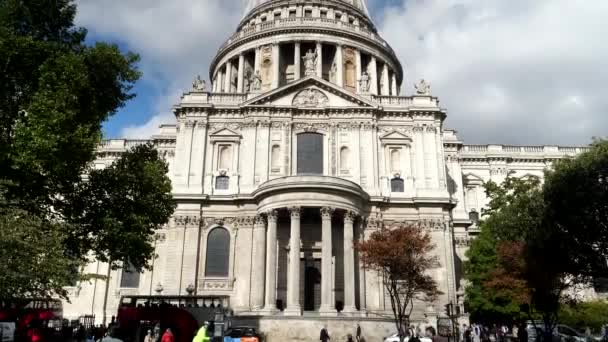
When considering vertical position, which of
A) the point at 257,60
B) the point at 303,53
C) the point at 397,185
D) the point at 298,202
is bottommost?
the point at 298,202

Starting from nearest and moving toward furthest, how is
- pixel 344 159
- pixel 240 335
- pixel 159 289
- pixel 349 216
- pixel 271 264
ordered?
pixel 240 335, pixel 271 264, pixel 349 216, pixel 159 289, pixel 344 159

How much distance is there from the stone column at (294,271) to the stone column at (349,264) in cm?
304

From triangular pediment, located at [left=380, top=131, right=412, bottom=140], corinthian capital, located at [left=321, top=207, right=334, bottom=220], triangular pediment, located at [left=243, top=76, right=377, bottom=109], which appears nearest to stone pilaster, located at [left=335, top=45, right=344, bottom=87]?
triangular pediment, located at [left=243, top=76, right=377, bottom=109]

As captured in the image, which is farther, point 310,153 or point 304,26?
point 304,26

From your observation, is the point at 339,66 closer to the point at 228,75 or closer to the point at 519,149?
the point at 228,75

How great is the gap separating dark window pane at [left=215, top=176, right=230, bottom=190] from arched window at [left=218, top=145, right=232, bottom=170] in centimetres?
80

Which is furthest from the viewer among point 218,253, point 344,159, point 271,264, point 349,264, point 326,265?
point 344,159

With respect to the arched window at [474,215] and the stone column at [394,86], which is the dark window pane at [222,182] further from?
the stone column at [394,86]

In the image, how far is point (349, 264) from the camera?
110ft

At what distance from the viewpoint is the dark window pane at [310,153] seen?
130 ft

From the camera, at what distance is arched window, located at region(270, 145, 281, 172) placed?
3928 centimetres

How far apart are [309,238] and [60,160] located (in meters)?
20.4

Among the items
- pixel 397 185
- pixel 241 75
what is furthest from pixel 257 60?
pixel 397 185

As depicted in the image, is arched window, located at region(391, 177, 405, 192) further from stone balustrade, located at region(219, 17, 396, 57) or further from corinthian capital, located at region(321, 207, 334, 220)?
stone balustrade, located at region(219, 17, 396, 57)
